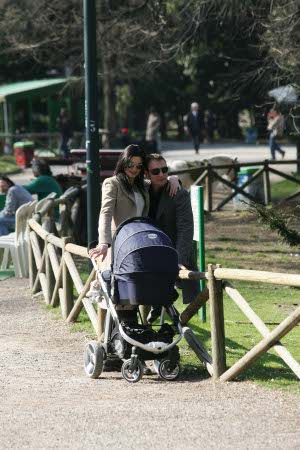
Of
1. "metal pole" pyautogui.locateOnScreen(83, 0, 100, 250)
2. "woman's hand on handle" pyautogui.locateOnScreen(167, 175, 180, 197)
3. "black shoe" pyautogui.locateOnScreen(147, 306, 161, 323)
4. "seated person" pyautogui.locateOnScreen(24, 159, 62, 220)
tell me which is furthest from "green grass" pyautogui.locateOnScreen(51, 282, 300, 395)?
"seated person" pyautogui.locateOnScreen(24, 159, 62, 220)

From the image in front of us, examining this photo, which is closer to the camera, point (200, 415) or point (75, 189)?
point (200, 415)

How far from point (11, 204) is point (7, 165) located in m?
23.1

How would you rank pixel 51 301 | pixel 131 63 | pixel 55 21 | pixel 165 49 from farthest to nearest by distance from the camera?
pixel 131 63 < pixel 55 21 < pixel 165 49 < pixel 51 301

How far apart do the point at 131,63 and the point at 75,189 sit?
19715mm

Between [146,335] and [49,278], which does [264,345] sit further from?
[49,278]

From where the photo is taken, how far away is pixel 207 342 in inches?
384

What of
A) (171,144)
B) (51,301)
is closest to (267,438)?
(51,301)

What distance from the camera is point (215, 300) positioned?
8.30 m

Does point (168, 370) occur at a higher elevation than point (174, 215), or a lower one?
lower

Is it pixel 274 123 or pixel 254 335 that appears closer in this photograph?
pixel 254 335

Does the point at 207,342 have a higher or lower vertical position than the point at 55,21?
lower

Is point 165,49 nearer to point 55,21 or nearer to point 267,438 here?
point 55,21

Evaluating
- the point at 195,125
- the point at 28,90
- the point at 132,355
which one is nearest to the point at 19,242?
the point at 132,355

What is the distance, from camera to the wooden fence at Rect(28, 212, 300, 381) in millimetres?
7715
